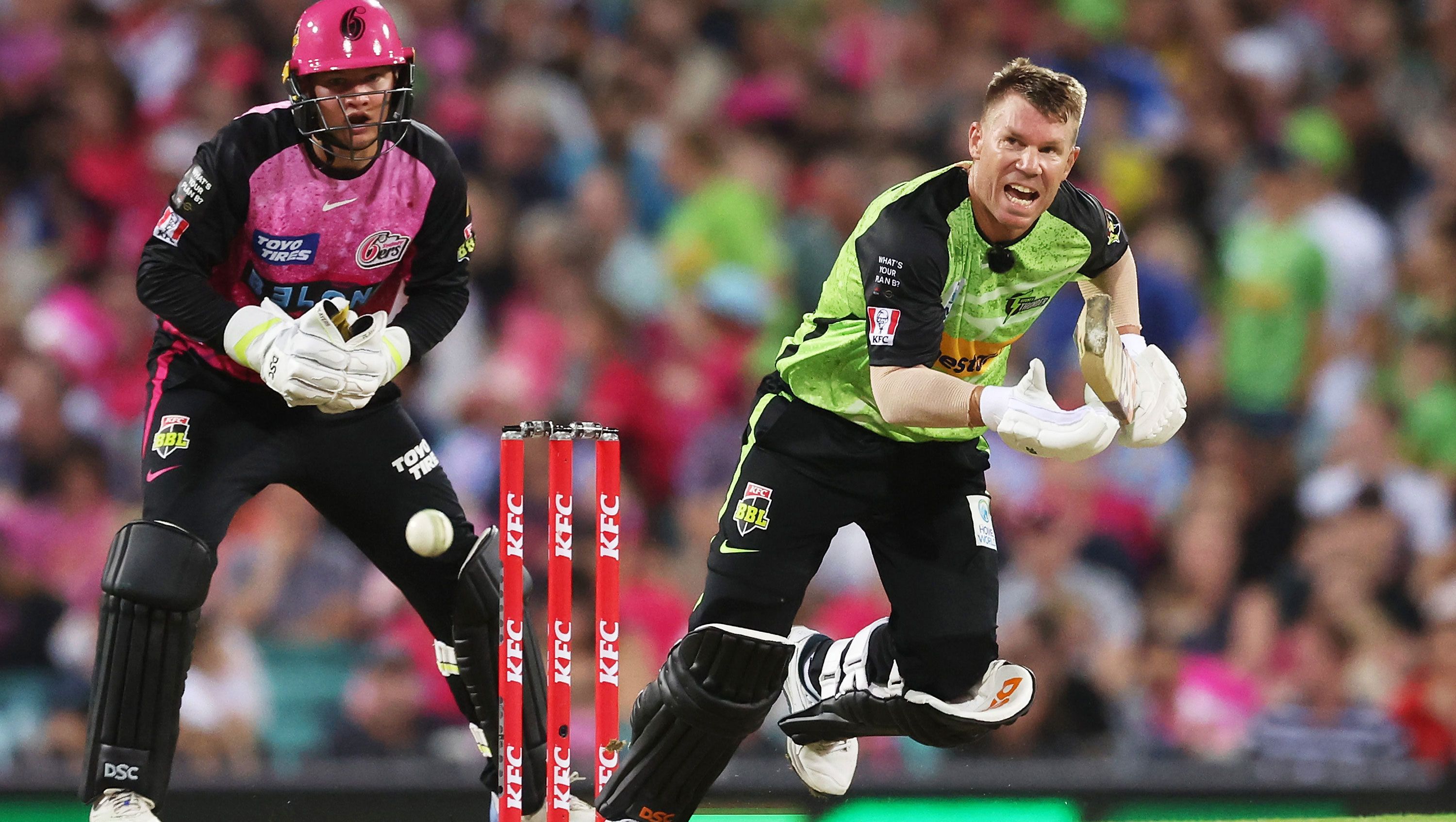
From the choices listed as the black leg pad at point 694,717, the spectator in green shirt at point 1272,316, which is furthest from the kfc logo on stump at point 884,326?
the spectator in green shirt at point 1272,316

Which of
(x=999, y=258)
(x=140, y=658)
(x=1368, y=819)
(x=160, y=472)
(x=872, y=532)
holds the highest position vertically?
(x=999, y=258)

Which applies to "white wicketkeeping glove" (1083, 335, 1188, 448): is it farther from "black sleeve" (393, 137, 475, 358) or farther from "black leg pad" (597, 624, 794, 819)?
"black sleeve" (393, 137, 475, 358)

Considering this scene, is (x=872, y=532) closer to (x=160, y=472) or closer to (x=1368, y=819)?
(x=160, y=472)

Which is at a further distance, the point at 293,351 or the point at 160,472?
the point at 160,472

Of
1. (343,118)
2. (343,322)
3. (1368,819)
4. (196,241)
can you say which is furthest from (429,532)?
(1368,819)

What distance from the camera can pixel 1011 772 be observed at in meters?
5.80

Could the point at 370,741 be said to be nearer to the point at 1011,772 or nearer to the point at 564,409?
the point at 564,409

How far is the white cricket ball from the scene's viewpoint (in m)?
4.22

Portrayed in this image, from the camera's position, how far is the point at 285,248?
4.49m

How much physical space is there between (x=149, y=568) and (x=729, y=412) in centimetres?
392

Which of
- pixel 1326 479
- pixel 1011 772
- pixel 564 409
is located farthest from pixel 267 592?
pixel 1326 479

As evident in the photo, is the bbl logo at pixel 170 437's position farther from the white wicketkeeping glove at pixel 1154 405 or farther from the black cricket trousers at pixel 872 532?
the white wicketkeeping glove at pixel 1154 405

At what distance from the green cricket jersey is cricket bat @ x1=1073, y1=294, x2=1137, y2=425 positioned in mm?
455

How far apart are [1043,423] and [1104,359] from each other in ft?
0.63
